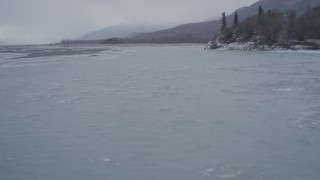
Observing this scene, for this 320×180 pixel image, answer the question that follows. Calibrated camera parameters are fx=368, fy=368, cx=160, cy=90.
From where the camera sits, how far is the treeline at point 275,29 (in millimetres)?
81938

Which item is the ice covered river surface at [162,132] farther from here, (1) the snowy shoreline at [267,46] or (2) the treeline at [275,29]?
(2) the treeline at [275,29]

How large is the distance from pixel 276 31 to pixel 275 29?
3.70 feet

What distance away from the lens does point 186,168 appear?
9.28 metres

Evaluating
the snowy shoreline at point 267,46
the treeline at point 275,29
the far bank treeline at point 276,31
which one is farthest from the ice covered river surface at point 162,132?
the treeline at point 275,29

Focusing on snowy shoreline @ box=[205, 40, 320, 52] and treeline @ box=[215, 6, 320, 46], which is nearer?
snowy shoreline @ box=[205, 40, 320, 52]

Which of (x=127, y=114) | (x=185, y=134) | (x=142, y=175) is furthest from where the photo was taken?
(x=127, y=114)

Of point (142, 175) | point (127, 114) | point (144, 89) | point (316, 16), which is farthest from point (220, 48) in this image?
point (142, 175)

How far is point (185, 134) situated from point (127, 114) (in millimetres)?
3714

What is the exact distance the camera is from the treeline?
81938 mm

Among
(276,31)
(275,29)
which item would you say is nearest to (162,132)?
(276,31)

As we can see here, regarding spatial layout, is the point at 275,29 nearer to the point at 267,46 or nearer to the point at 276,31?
the point at 276,31

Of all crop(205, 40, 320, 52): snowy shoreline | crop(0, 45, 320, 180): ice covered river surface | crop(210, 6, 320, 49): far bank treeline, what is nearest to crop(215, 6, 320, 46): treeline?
crop(210, 6, 320, 49): far bank treeline

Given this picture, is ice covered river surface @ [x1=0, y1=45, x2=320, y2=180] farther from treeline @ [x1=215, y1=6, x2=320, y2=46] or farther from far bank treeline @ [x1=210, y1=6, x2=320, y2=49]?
treeline @ [x1=215, y1=6, x2=320, y2=46]

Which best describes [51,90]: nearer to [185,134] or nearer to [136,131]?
[136,131]
